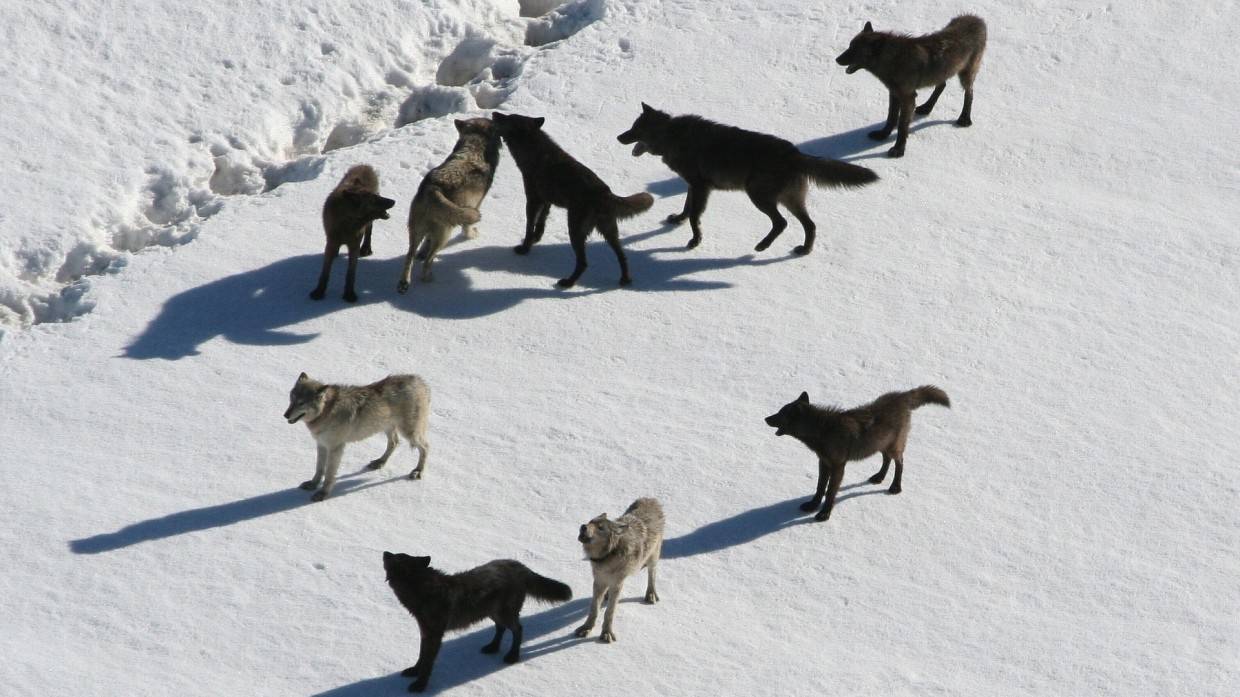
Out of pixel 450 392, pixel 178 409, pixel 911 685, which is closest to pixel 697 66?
pixel 450 392

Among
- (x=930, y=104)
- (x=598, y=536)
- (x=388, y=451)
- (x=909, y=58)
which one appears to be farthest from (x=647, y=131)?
(x=598, y=536)

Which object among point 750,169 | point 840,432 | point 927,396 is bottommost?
point 840,432

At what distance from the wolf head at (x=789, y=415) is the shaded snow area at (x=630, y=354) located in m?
0.60

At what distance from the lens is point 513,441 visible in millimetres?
14344

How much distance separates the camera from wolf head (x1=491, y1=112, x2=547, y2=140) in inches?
686

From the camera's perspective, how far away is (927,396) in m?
14.2

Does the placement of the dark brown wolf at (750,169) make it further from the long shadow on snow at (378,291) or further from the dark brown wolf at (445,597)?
the dark brown wolf at (445,597)

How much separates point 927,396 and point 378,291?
5811 mm

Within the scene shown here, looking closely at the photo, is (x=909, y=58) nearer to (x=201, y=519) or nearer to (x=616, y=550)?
(x=616, y=550)

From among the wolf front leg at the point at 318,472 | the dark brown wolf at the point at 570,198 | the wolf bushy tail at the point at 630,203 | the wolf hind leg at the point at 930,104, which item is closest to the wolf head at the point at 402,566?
the wolf front leg at the point at 318,472

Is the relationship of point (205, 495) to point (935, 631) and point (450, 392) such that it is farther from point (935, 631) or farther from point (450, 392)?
point (935, 631)

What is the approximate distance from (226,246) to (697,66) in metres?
6.88

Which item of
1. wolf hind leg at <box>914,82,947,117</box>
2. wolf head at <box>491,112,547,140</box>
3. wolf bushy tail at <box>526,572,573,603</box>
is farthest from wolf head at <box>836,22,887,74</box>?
wolf bushy tail at <box>526,572,573,603</box>

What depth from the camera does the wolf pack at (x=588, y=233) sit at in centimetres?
1180
